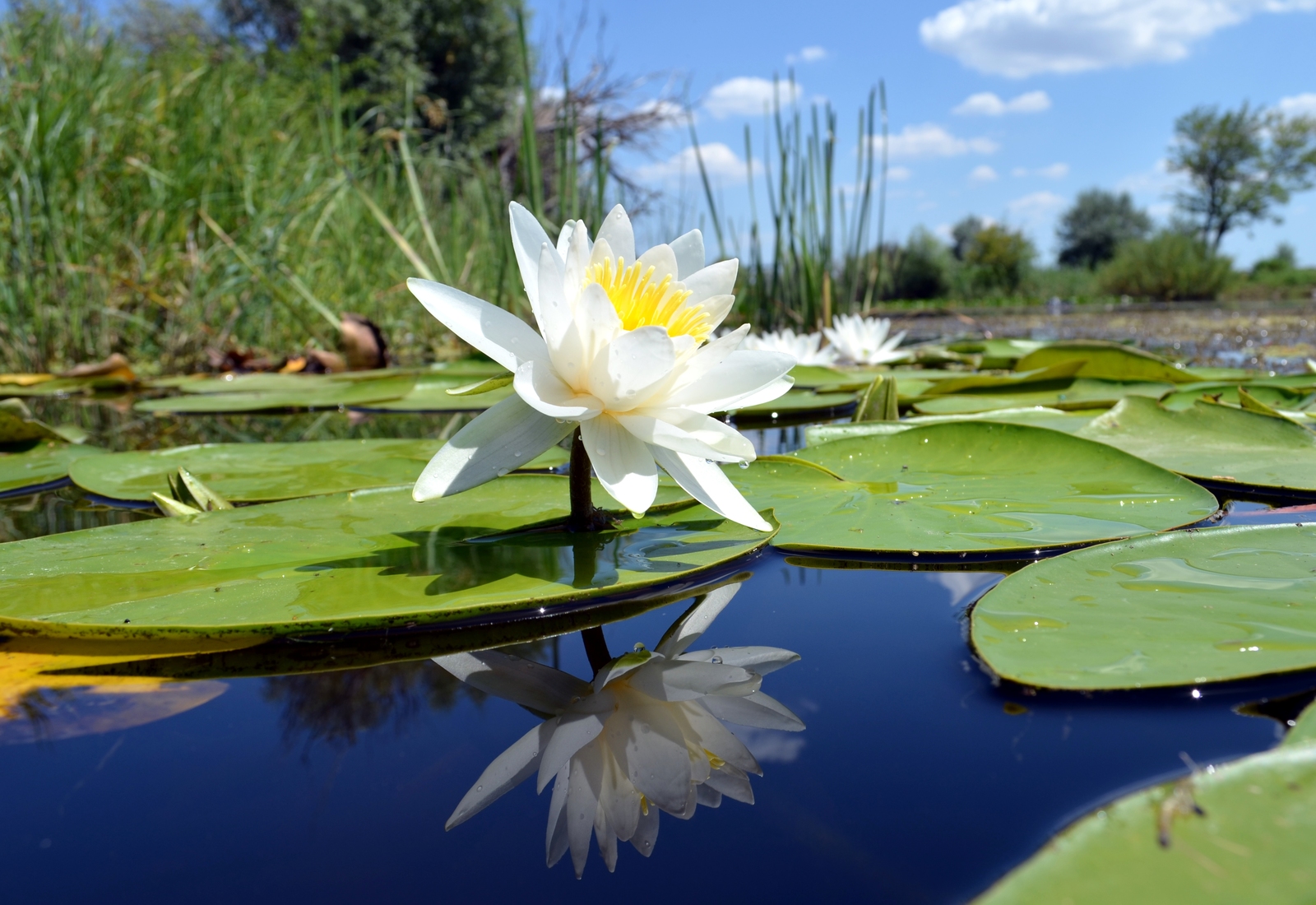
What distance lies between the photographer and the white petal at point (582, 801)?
1.12 feet

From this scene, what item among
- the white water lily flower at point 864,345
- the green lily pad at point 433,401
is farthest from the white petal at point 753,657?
the white water lily flower at point 864,345

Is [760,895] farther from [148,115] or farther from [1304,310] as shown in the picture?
[1304,310]

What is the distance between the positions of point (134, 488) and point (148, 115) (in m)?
2.90

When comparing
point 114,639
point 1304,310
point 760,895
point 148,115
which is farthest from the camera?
point 1304,310

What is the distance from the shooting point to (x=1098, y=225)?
25047 millimetres

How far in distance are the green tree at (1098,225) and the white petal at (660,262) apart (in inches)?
1068

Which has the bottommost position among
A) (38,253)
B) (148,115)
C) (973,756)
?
(973,756)

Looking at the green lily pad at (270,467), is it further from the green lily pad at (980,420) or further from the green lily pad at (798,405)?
the green lily pad at (798,405)

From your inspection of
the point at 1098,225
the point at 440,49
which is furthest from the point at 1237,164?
the point at 440,49

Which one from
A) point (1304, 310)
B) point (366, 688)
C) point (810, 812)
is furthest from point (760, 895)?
point (1304, 310)

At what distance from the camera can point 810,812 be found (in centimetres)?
37

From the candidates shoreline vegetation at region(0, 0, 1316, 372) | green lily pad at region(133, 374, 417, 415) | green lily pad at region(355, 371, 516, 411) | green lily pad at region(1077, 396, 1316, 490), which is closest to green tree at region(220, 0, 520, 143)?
shoreline vegetation at region(0, 0, 1316, 372)

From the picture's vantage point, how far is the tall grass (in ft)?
8.65

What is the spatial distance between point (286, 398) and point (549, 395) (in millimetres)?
1654
